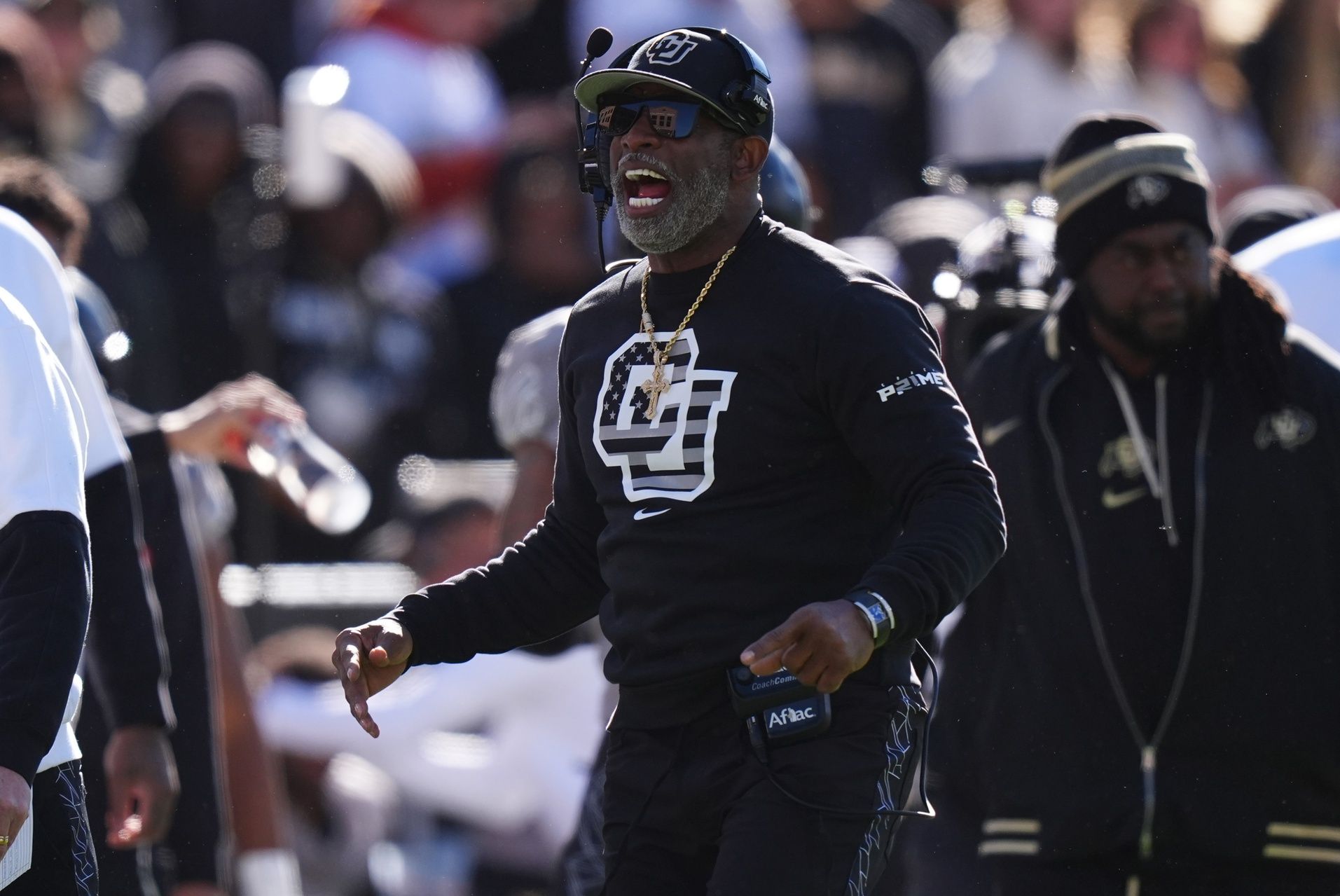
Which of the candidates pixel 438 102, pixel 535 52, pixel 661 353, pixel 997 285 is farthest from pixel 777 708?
pixel 535 52

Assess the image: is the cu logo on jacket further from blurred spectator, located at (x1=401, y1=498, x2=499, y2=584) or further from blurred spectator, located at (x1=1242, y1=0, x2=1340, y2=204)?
blurred spectator, located at (x1=1242, y1=0, x2=1340, y2=204)

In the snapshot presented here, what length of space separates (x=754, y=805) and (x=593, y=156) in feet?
3.93

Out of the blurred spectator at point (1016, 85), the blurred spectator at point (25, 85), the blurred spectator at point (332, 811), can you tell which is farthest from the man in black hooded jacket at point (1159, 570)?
the blurred spectator at point (25, 85)

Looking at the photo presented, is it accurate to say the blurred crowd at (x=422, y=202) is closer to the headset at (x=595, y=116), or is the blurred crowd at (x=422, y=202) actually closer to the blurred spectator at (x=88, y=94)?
the blurred spectator at (x=88, y=94)

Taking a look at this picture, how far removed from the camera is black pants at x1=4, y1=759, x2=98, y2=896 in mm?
Result: 3613

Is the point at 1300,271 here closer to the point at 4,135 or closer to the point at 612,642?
the point at 612,642

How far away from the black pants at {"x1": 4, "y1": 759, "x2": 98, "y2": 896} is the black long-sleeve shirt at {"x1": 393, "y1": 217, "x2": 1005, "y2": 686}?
2.19ft

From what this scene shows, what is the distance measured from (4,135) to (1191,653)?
4.59 meters

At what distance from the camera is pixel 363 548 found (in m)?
7.36

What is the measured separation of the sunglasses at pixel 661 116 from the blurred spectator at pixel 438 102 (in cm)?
437

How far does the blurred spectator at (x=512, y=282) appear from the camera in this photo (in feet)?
24.9

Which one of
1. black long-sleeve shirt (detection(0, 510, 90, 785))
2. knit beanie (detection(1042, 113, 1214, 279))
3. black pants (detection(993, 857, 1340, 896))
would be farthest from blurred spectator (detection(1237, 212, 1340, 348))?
black long-sleeve shirt (detection(0, 510, 90, 785))

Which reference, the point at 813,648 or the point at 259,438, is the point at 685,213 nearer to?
the point at 813,648

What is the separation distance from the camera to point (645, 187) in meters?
3.58
